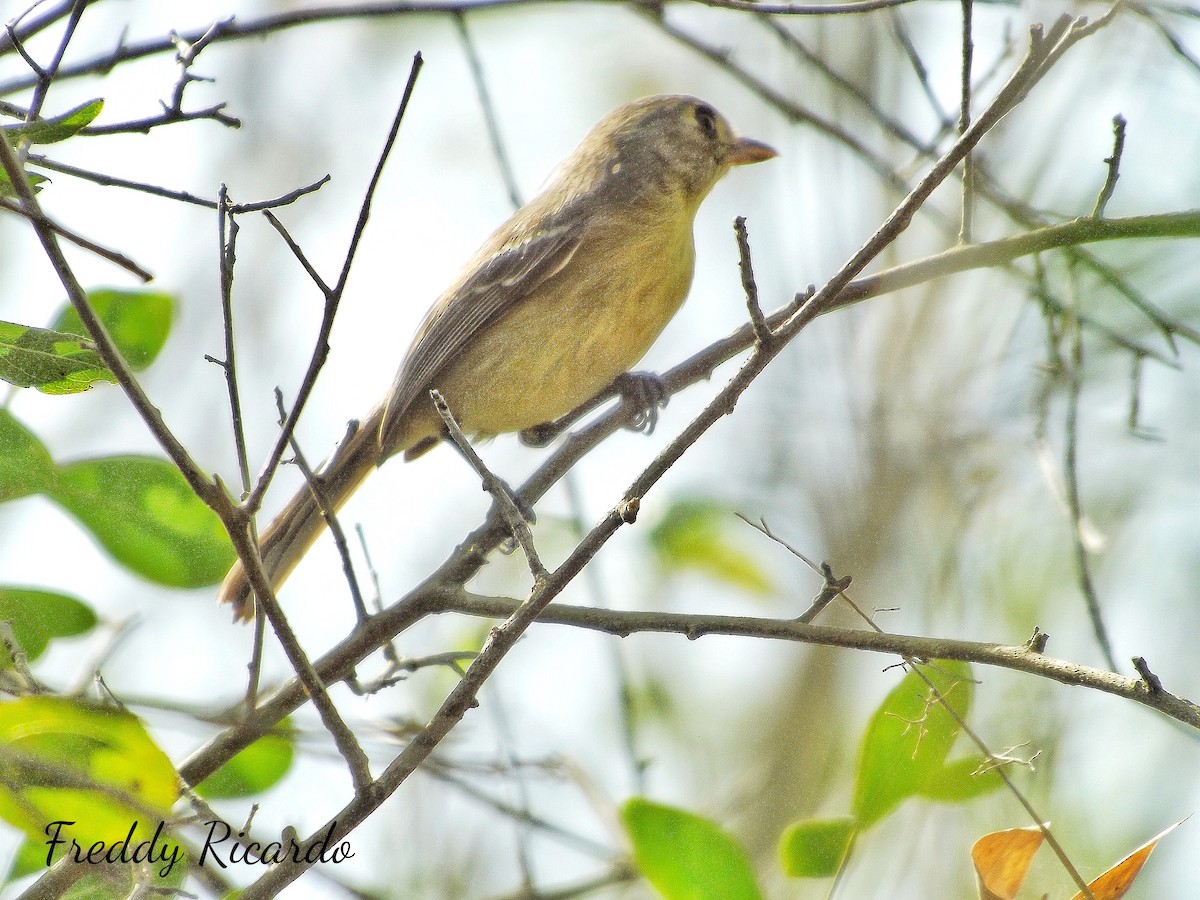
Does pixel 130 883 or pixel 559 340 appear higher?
pixel 559 340

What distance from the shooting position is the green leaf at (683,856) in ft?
7.44

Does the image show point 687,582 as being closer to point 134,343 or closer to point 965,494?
point 965,494

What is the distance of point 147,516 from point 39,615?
0.30m

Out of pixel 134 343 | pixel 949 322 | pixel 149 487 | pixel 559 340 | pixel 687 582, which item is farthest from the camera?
pixel 949 322

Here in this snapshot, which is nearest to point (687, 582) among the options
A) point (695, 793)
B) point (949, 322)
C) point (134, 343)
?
point (695, 793)

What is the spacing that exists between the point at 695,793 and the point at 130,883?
382cm


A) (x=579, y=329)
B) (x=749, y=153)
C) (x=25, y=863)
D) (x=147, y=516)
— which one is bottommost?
(x=25, y=863)

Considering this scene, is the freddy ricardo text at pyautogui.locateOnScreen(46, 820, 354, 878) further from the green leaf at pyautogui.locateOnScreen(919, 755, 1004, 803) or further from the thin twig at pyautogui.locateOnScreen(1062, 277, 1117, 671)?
the thin twig at pyautogui.locateOnScreen(1062, 277, 1117, 671)

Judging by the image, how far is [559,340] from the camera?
13.4 ft

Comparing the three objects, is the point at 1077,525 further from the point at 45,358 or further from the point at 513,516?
the point at 45,358

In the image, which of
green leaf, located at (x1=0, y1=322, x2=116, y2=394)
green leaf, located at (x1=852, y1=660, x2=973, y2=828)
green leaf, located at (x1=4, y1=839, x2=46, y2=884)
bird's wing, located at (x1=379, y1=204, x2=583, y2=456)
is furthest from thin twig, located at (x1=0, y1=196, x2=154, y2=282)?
bird's wing, located at (x1=379, y1=204, x2=583, y2=456)

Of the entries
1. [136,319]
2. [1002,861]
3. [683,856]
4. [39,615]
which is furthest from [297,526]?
[1002,861]

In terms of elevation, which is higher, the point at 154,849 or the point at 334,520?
the point at 334,520

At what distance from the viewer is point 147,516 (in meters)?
2.53
